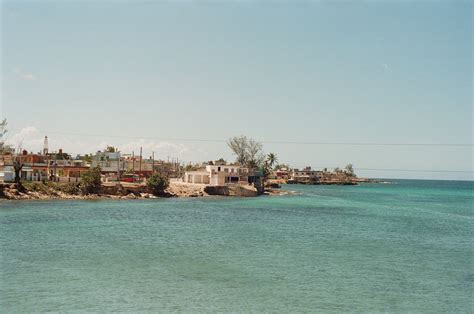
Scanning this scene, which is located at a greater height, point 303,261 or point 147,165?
point 147,165

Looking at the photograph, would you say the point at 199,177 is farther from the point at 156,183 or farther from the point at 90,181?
the point at 90,181

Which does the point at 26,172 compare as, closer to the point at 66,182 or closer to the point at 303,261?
the point at 66,182

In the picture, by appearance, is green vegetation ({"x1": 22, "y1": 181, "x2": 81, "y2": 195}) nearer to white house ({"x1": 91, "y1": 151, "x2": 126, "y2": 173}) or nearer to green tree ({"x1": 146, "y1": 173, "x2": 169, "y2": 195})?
green tree ({"x1": 146, "y1": 173, "x2": 169, "y2": 195})

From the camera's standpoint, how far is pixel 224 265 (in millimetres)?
28453

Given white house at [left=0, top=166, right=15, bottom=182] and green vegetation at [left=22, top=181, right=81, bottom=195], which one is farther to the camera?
white house at [left=0, top=166, right=15, bottom=182]

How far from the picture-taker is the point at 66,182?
8031 cm

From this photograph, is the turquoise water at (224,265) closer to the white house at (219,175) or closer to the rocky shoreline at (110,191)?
the rocky shoreline at (110,191)

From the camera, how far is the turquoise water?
2111 centimetres

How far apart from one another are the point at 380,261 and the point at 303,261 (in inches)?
228

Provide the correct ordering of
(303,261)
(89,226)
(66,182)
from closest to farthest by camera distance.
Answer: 1. (303,261)
2. (89,226)
3. (66,182)

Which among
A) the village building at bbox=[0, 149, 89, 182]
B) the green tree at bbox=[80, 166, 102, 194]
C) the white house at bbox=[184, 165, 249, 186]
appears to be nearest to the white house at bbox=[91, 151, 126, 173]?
the village building at bbox=[0, 149, 89, 182]

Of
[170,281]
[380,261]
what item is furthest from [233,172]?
[170,281]

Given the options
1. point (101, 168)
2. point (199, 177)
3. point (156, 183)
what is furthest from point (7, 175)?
point (199, 177)

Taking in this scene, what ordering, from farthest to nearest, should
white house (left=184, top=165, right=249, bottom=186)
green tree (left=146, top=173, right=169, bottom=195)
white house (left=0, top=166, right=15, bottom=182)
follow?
white house (left=184, top=165, right=249, bottom=186) → green tree (left=146, top=173, right=169, bottom=195) → white house (left=0, top=166, right=15, bottom=182)
